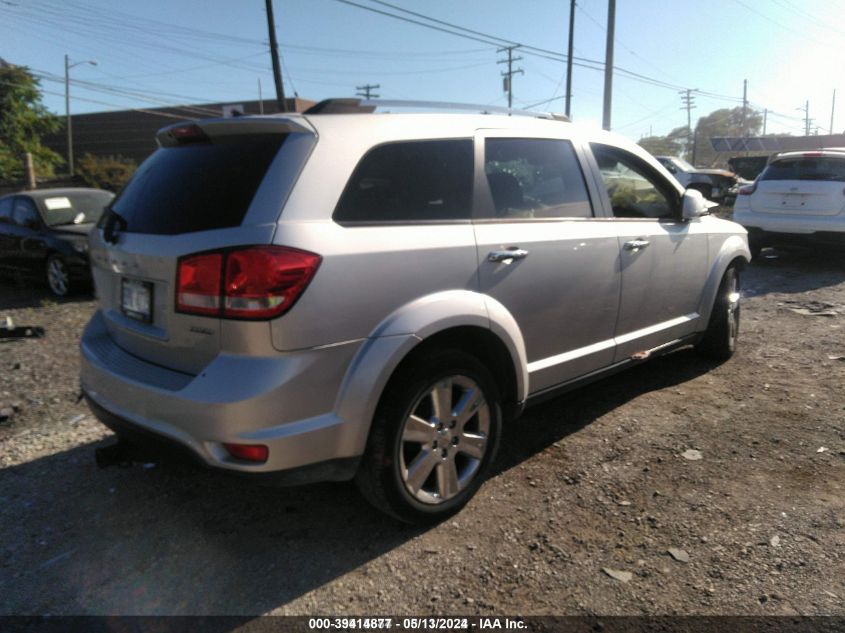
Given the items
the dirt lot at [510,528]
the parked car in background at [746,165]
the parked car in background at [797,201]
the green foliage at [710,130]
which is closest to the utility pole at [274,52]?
the parked car in background at [797,201]

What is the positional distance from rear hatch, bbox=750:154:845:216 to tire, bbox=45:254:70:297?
379 inches

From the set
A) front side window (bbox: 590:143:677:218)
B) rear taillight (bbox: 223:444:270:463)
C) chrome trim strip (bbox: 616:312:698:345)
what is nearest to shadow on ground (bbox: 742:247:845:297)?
chrome trim strip (bbox: 616:312:698:345)

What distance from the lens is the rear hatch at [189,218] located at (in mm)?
2475

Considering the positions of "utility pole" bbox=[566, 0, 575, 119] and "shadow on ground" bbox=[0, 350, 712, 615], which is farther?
"utility pole" bbox=[566, 0, 575, 119]

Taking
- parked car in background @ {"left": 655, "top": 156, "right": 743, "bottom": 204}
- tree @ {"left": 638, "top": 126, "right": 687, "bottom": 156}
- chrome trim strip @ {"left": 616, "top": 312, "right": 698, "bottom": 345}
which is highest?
tree @ {"left": 638, "top": 126, "right": 687, "bottom": 156}

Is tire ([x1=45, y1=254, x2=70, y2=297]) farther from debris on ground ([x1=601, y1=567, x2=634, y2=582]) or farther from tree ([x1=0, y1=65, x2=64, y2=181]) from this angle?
tree ([x1=0, y1=65, x2=64, y2=181])

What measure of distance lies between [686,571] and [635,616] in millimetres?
384

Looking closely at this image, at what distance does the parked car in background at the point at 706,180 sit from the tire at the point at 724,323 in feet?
54.6

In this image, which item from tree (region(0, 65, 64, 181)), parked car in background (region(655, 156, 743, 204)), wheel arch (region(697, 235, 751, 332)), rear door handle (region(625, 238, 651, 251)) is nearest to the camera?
rear door handle (region(625, 238, 651, 251))

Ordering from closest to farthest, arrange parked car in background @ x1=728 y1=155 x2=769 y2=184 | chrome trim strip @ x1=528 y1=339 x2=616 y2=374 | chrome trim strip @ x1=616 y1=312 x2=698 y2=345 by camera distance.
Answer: chrome trim strip @ x1=528 y1=339 x2=616 y2=374, chrome trim strip @ x1=616 y1=312 x2=698 y2=345, parked car in background @ x1=728 y1=155 x2=769 y2=184

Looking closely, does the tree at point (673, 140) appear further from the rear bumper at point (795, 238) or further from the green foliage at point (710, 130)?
the rear bumper at point (795, 238)

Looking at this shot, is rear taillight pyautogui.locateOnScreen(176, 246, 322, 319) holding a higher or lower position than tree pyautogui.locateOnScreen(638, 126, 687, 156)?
lower

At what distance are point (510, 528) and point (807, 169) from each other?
8630 millimetres

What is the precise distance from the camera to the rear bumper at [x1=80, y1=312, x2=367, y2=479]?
93.1 inches
